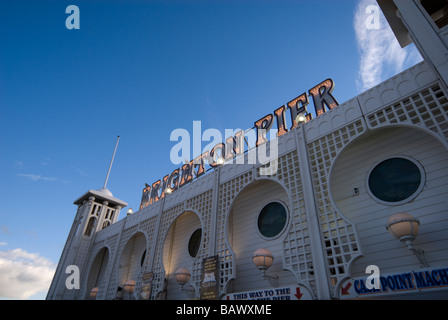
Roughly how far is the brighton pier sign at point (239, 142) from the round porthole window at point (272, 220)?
9.78 feet

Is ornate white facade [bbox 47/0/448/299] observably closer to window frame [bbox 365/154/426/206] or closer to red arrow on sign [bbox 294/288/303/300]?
window frame [bbox 365/154/426/206]

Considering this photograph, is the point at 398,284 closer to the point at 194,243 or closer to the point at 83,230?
the point at 194,243

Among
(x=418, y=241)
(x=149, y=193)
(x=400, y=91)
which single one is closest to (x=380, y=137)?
(x=400, y=91)

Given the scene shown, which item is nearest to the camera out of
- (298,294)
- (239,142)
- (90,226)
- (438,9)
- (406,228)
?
(406,228)

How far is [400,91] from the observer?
346 inches

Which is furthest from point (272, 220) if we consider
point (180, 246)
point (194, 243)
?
point (180, 246)

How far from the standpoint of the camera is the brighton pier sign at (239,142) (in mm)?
11820

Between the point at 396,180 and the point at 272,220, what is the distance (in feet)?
16.5

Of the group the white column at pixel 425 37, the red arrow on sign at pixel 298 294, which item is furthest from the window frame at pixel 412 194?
the red arrow on sign at pixel 298 294

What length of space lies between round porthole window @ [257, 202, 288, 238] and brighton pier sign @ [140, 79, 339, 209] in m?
2.98

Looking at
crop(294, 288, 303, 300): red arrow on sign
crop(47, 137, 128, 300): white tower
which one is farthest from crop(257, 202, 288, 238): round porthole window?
crop(47, 137, 128, 300): white tower

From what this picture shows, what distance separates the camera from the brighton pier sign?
1182 centimetres

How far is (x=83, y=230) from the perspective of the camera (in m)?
22.5

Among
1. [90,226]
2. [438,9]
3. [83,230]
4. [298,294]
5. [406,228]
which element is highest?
[438,9]
